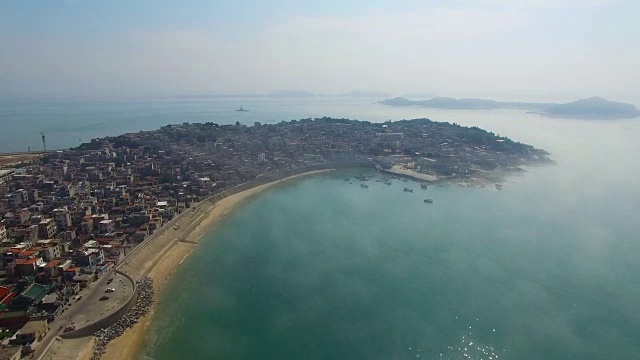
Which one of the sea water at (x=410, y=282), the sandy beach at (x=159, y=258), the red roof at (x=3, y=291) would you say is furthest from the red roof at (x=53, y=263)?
the sea water at (x=410, y=282)

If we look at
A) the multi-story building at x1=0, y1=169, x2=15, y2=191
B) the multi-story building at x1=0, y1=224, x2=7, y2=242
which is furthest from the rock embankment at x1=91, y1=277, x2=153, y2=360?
the multi-story building at x1=0, y1=169, x2=15, y2=191

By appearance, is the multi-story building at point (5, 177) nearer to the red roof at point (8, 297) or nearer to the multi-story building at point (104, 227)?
the multi-story building at point (104, 227)

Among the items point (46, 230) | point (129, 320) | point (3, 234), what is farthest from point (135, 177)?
point (129, 320)

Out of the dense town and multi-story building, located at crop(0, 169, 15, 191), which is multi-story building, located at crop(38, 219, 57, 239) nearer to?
the dense town

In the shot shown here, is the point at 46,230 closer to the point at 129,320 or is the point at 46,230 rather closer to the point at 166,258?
the point at 166,258

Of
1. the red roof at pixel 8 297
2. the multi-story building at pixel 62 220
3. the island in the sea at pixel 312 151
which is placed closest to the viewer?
the red roof at pixel 8 297

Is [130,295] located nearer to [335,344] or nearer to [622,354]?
[335,344]

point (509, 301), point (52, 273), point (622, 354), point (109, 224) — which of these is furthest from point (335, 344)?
point (109, 224)
